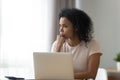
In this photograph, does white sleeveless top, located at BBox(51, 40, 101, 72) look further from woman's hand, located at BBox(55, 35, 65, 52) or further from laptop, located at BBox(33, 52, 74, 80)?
laptop, located at BBox(33, 52, 74, 80)

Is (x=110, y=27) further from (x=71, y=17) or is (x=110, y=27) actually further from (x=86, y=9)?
(x=71, y=17)

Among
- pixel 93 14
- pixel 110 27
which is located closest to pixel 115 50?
pixel 110 27

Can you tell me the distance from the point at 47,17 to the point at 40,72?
185cm

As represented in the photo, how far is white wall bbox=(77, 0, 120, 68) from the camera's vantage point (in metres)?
3.65

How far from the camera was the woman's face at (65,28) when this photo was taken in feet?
7.39

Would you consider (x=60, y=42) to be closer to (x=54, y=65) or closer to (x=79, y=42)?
(x=79, y=42)

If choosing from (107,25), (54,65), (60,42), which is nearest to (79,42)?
(60,42)

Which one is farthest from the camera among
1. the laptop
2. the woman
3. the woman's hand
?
the woman's hand

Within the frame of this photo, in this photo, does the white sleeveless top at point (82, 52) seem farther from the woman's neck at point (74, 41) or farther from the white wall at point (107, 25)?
the white wall at point (107, 25)

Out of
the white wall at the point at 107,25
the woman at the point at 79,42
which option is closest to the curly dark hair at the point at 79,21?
the woman at the point at 79,42

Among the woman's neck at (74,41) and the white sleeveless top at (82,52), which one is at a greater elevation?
the woman's neck at (74,41)

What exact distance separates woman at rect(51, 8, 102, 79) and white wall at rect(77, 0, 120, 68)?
1.33 m

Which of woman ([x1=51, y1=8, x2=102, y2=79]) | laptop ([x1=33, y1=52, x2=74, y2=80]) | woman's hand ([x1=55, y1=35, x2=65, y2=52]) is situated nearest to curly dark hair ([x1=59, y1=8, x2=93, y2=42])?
woman ([x1=51, y1=8, x2=102, y2=79])

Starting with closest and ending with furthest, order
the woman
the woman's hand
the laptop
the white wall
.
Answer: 1. the laptop
2. the woman
3. the woman's hand
4. the white wall
